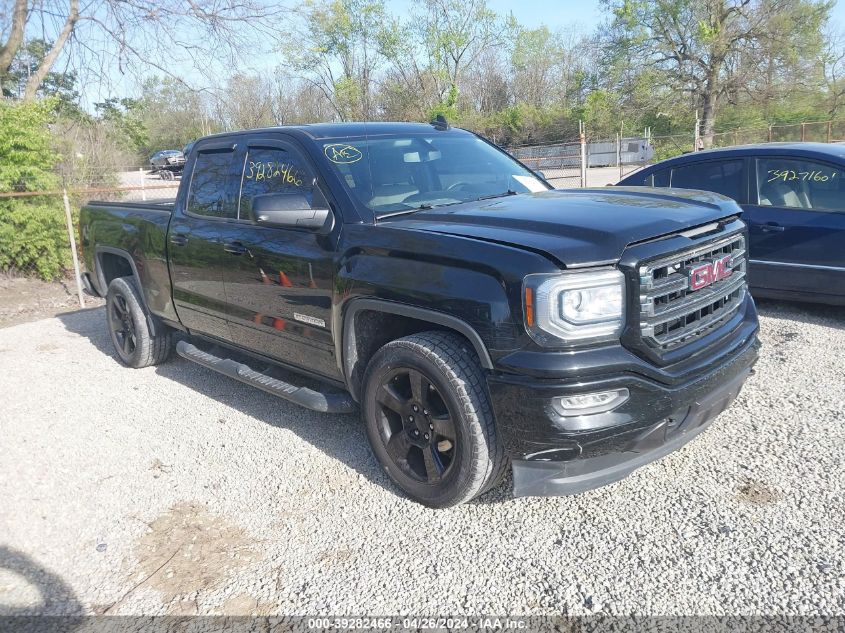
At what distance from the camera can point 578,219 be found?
305cm

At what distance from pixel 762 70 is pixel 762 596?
4171cm

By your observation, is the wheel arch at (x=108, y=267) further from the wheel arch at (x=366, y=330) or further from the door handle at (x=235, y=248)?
the wheel arch at (x=366, y=330)

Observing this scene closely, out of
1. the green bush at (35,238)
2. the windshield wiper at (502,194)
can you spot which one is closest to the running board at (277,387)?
the windshield wiper at (502,194)

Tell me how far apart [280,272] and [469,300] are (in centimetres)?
150

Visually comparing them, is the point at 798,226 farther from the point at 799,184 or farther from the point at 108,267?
the point at 108,267

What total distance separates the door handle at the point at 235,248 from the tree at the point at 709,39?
118 feet

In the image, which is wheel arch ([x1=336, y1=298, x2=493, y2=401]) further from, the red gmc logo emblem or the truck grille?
the red gmc logo emblem

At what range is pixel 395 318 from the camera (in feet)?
11.4

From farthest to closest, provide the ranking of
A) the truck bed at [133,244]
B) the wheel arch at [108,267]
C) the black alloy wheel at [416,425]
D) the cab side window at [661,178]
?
the cab side window at [661,178], the wheel arch at [108,267], the truck bed at [133,244], the black alloy wheel at [416,425]

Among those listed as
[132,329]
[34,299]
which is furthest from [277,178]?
[34,299]

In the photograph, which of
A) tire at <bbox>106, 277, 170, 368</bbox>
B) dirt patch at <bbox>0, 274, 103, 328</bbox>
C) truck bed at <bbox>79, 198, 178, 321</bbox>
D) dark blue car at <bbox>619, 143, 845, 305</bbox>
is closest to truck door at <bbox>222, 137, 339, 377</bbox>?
truck bed at <bbox>79, 198, 178, 321</bbox>

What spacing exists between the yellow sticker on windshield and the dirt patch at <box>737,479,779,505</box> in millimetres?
2709

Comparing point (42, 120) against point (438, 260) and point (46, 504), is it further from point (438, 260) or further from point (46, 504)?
point (438, 260)

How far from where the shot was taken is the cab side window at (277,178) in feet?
12.3
